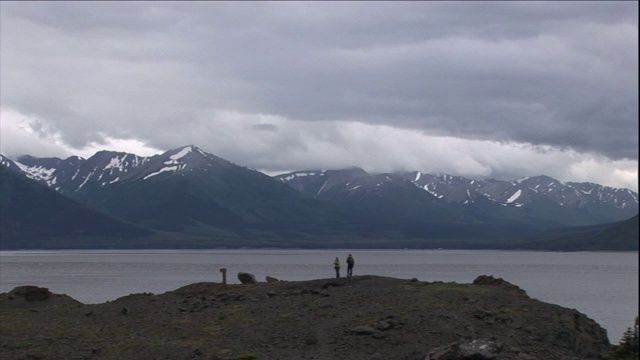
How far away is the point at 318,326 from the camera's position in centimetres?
4475

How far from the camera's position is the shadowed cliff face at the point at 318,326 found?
Answer: 4209 cm

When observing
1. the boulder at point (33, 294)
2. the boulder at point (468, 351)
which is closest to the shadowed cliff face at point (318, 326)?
the boulder at point (468, 351)

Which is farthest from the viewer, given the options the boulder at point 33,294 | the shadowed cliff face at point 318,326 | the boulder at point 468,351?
the boulder at point 33,294

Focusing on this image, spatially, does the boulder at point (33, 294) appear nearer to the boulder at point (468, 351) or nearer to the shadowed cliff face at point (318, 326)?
the shadowed cliff face at point (318, 326)

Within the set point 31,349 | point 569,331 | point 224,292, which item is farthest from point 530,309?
point 31,349

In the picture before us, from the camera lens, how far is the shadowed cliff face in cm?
4209

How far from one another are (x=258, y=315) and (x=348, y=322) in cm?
552

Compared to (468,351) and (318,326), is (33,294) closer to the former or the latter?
(318,326)

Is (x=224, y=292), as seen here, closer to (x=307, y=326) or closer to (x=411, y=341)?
(x=307, y=326)

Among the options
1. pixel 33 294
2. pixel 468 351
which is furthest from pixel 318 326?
pixel 33 294

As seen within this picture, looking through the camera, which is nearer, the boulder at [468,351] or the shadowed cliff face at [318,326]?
the boulder at [468,351]

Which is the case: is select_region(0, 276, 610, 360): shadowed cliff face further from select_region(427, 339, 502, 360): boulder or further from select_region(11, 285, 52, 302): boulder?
select_region(11, 285, 52, 302): boulder

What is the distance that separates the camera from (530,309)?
47344mm

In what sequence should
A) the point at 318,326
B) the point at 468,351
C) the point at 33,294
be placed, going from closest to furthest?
the point at 468,351 → the point at 318,326 → the point at 33,294
